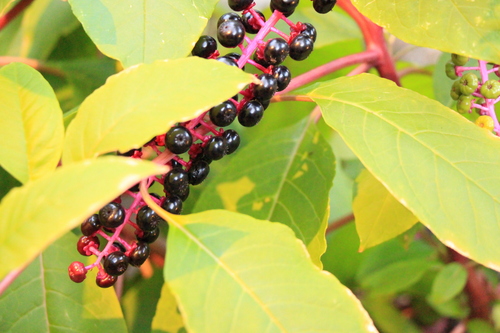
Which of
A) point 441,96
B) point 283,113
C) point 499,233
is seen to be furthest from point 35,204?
point 283,113

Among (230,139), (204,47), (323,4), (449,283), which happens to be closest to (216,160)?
(230,139)

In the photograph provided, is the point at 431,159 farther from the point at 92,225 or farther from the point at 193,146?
the point at 92,225

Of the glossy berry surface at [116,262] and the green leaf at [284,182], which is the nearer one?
the glossy berry surface at [116,262]

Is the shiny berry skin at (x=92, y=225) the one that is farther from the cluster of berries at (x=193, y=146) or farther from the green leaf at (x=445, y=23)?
the green leaf at (x=445, y=23)

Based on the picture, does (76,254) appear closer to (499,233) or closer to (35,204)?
(35,204)

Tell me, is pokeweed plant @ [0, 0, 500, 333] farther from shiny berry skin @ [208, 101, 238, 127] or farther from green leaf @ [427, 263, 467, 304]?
green leaf @ [427, 263, 467, 304]

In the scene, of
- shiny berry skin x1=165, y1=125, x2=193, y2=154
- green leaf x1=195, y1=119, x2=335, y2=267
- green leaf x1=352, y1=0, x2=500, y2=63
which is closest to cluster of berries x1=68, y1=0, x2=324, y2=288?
shiny berry skin x1=165, y1=125, x2=193, y2=154

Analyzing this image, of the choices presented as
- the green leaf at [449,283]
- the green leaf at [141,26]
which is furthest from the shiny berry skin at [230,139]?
the green leaf at [449,283]
